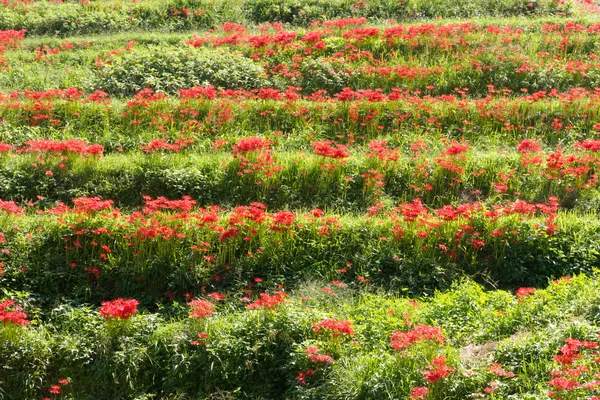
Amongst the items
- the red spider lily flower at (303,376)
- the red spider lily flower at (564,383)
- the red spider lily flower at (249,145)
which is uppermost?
the red spider lily flower at (249,145)

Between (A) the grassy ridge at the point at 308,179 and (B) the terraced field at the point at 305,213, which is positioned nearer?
(B) the terraced field at the point at 305,213

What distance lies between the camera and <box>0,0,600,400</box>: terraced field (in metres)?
7.82

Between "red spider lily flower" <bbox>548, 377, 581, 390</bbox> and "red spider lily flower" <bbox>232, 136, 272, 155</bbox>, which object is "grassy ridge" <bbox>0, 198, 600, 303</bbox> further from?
"red spider lily flower" <bbox>548, 377, 581, 390</bbox>

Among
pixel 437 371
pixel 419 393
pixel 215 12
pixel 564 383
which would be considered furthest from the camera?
pixel 215 12

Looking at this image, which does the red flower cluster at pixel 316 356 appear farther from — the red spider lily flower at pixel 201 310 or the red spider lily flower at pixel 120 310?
the red spider lily flower at pixel 120 310

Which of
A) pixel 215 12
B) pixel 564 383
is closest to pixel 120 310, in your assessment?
pixel 564 383

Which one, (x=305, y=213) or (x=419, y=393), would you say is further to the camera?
(x=305, y=213)

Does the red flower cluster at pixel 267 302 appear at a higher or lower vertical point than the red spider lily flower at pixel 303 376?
higher

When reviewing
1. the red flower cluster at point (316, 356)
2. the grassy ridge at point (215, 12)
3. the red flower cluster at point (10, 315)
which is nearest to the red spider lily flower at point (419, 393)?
the red flower cluster at point (316, 356)

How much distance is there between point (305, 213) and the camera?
10367mm

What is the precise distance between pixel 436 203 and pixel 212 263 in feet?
12.2

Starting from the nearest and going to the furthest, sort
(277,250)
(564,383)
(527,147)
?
(564,383) → (277,250) → (527,147)

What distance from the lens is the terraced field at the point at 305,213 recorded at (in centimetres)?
782

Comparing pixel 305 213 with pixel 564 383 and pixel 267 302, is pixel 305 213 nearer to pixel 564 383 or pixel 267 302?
pixel 267 302
